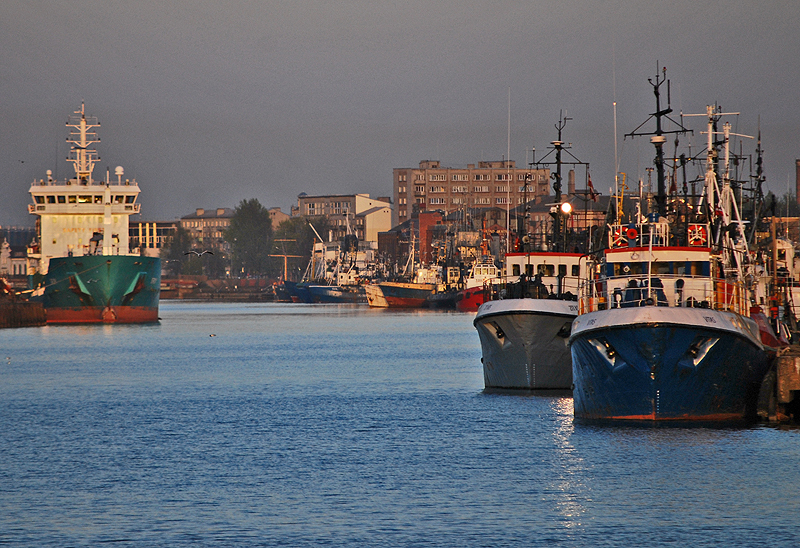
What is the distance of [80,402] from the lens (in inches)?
1645

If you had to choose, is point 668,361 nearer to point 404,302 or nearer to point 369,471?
point 369,471

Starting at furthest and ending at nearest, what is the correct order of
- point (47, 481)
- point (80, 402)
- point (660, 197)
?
point (80, 402) → point (660, 197) → point (47, 481)

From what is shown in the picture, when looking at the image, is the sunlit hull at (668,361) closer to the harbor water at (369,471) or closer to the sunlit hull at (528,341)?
the harbor water at (369,471)

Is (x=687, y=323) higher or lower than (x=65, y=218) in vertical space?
lower

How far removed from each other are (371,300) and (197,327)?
222 ft

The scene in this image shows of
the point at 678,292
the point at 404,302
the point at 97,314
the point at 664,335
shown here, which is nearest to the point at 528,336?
the point at 678,292

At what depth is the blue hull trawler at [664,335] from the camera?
2792 cm

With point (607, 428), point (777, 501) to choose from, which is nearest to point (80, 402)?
point (607, 428)

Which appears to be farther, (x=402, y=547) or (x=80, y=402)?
(x=80, y=402)

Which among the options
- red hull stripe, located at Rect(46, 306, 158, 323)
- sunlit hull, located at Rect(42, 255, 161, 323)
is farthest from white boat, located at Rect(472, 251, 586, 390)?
red hull stripe, located at Rect(46, 306, 158, 323)

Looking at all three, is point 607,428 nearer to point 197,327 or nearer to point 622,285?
point 622,285

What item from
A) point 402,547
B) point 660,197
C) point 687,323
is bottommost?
point 402,547

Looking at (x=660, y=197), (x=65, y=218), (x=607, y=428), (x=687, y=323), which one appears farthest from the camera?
(x=65, y=218)

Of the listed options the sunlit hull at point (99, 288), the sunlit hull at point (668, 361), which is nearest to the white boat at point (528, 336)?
the sunlit hull at point (668, 361)
